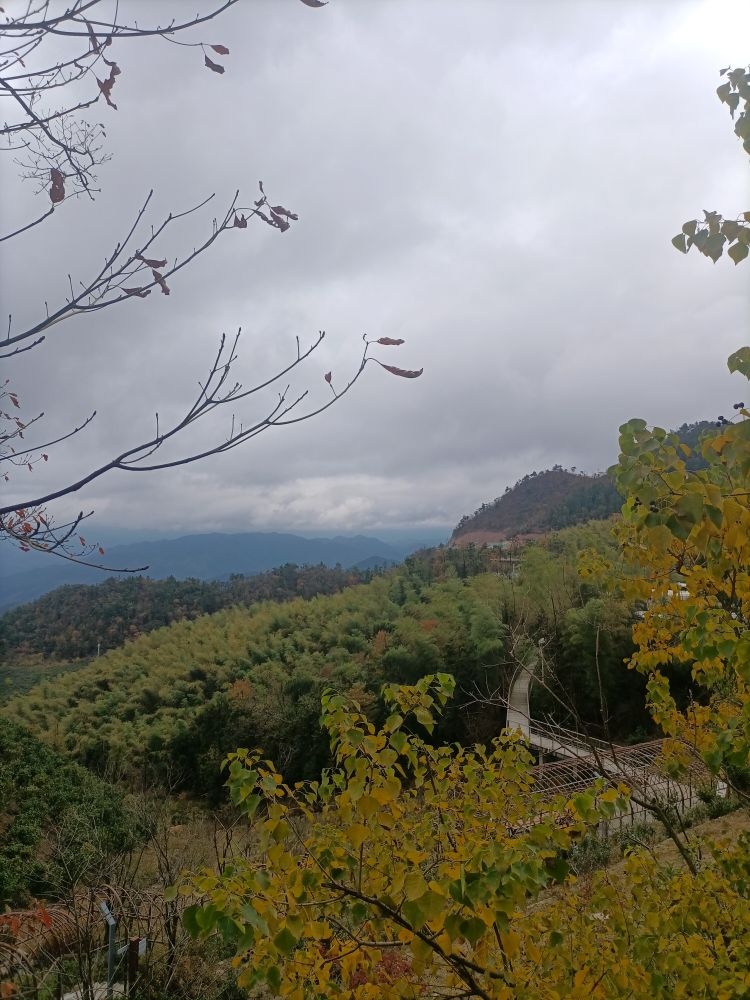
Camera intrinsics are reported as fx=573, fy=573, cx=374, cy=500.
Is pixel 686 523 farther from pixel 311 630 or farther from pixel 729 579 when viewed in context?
pixel 311 630

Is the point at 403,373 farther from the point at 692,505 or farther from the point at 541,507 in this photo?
the point at 541,507

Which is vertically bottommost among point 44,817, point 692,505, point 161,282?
point 44,817

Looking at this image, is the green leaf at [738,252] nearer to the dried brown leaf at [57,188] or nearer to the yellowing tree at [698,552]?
the yellowing tree at [698,552]

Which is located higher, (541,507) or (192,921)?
(541,507)

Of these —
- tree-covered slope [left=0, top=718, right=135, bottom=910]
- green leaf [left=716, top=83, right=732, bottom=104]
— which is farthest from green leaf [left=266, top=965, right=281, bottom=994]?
tree-covered slope [left=0, top=718, right=135, bottom=910]

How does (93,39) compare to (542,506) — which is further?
(542,506)

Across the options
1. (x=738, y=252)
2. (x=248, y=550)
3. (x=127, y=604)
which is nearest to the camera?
(x=738, y=252)

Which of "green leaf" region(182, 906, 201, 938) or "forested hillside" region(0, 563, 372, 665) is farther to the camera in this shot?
"forested hillside" region(0, 563, 372, 665)

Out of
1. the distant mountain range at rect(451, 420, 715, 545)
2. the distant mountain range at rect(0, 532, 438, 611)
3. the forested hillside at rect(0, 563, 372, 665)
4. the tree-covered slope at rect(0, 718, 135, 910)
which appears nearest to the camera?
the tree-covered slope at rect(0, 718, 135, 910)

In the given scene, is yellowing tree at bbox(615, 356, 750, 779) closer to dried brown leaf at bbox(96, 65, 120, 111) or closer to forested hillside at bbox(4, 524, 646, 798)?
dried brown leaf at bbox(96, 65, 120, 111)

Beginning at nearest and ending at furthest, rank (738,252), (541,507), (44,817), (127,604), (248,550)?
1. (738,252)
2. (44,817)
3. (127,604)
4. (541,507)
5. (248,550)

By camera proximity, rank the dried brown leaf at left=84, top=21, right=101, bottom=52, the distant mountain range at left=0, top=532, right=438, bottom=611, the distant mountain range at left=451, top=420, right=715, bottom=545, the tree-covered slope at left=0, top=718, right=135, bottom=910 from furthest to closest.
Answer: the distant mountain range at left=0, top=532, right=438, bottom=611
the distant mountain range at left=451, top=420, right=715, bottom=545
the tree-covered slope at left=0, top=718, right=135, bottom=910
the dried brown leaf at left=84, top=21, right=101, bottom=52

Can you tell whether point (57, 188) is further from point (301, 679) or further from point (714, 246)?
point (301, 679)

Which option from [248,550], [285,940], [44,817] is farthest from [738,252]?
[248,550]
